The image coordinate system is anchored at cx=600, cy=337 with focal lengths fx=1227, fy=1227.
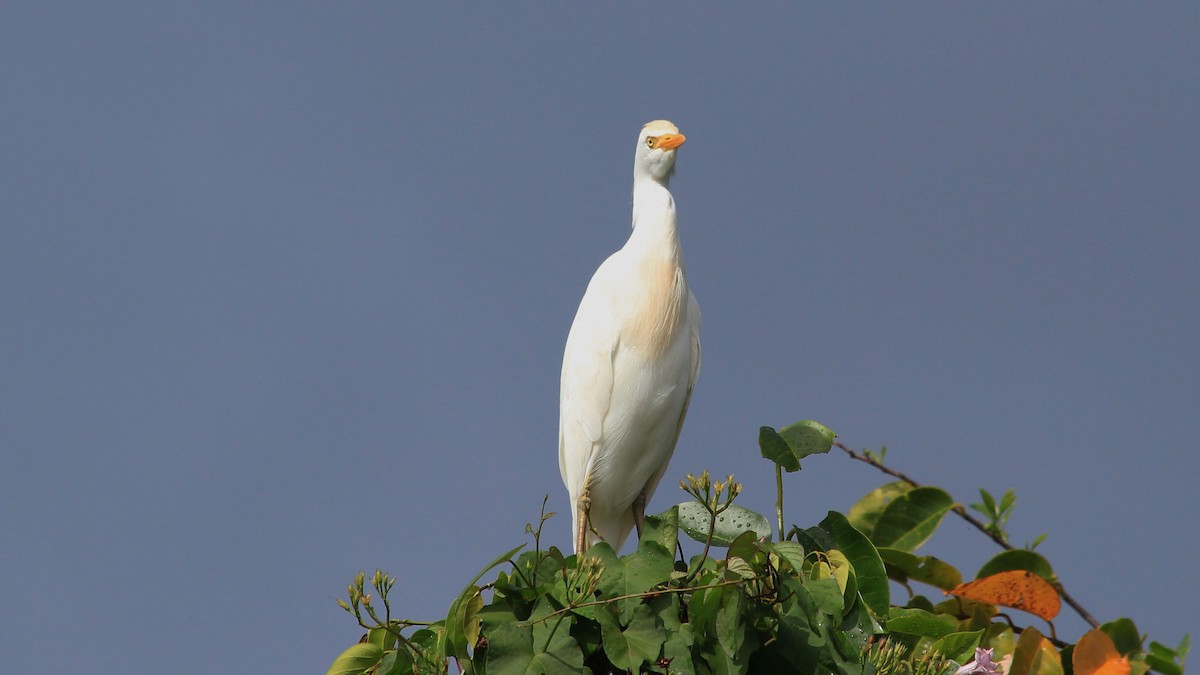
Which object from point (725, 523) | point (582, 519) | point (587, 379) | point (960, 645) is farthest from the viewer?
point (582, 519)

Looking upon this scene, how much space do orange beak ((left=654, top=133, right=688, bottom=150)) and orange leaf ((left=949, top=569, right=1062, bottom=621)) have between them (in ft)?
7.71

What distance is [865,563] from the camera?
11.5 feet

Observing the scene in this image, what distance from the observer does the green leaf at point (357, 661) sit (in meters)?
3.29

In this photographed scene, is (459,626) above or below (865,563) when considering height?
below

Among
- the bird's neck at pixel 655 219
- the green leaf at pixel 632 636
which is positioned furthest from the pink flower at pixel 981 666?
the bird's neck at pixel 655 219

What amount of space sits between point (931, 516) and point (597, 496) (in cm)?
169

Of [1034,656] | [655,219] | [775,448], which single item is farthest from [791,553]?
[655,219]

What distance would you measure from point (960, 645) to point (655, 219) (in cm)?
245

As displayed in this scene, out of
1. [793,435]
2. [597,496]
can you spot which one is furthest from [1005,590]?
[597,496]

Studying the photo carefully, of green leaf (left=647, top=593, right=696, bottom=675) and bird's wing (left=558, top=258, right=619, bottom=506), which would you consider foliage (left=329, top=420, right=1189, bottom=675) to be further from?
bird's wing (left=558, top=258, right=619, bottom=506)

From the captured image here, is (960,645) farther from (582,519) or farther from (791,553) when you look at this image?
(582,519)

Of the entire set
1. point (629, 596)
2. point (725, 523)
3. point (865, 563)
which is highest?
point (725, 523)

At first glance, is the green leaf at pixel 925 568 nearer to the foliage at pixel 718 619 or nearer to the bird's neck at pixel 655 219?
the foliage at pixel 718 619

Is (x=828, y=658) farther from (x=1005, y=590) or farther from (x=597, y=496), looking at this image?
(x=597, y=496)
